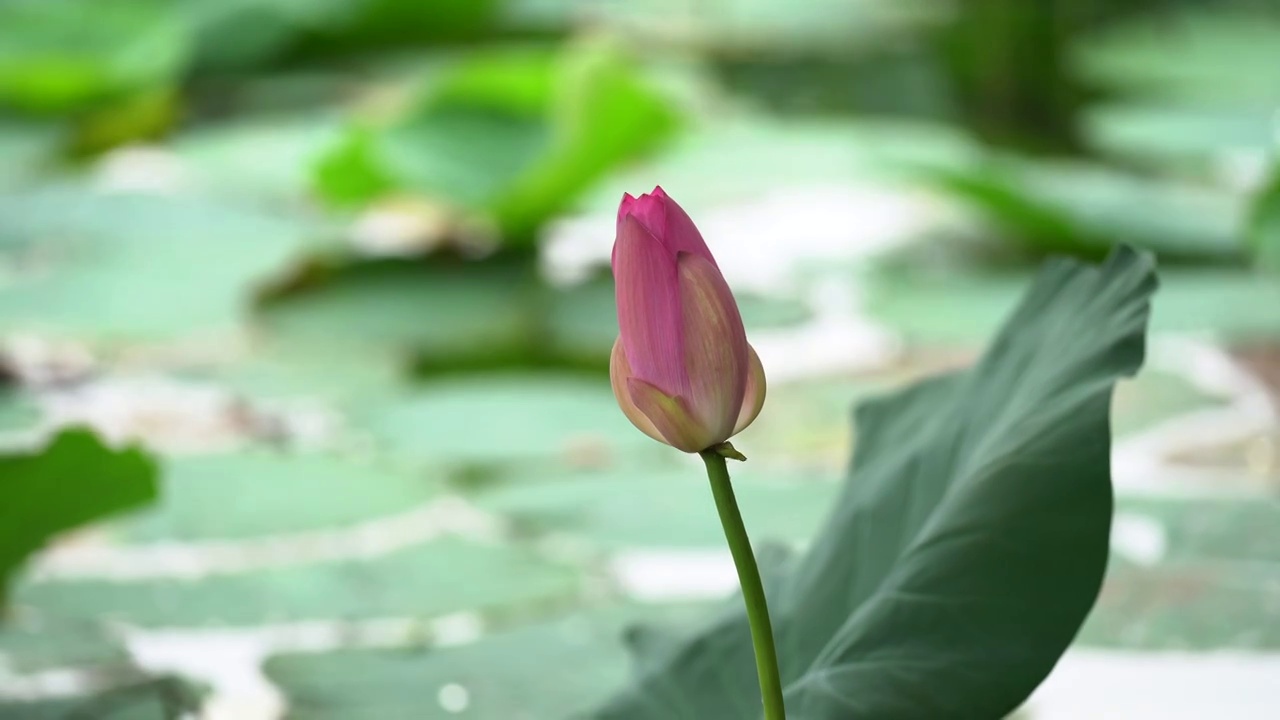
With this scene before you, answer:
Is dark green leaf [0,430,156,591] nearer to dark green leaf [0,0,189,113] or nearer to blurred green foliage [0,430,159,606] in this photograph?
blurred green foliage [0,430,159,606]

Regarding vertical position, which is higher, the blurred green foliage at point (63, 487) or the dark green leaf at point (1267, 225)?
the dark green leaf at point (1267, 225)

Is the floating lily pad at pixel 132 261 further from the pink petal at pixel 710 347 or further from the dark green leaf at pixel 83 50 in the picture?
the pink petal at pixel 710 347

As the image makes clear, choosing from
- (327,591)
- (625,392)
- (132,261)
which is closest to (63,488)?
(327,591)

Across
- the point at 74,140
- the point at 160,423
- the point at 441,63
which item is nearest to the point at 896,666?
the point at 160,423

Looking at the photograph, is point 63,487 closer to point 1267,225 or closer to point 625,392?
point 625,392

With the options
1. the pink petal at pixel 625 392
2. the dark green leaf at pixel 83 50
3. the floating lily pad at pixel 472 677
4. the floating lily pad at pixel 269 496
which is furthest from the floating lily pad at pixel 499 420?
the dark green leaf at pixel 83 50

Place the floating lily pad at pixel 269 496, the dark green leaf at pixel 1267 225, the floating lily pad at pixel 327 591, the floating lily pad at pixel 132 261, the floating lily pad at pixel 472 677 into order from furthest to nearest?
the floating lily pad at pixel 132 261
the dark green leaf at pixel 1267 225
the floating lily pad at pixel 269 496
the floating lily pad at pixel 327 591
the floating lily pad at pixel 472 677

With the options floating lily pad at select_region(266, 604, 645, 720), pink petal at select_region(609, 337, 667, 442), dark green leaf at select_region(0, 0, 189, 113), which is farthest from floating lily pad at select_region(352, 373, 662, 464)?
dark green leaf at select_region(0, 0, 189, 113)
